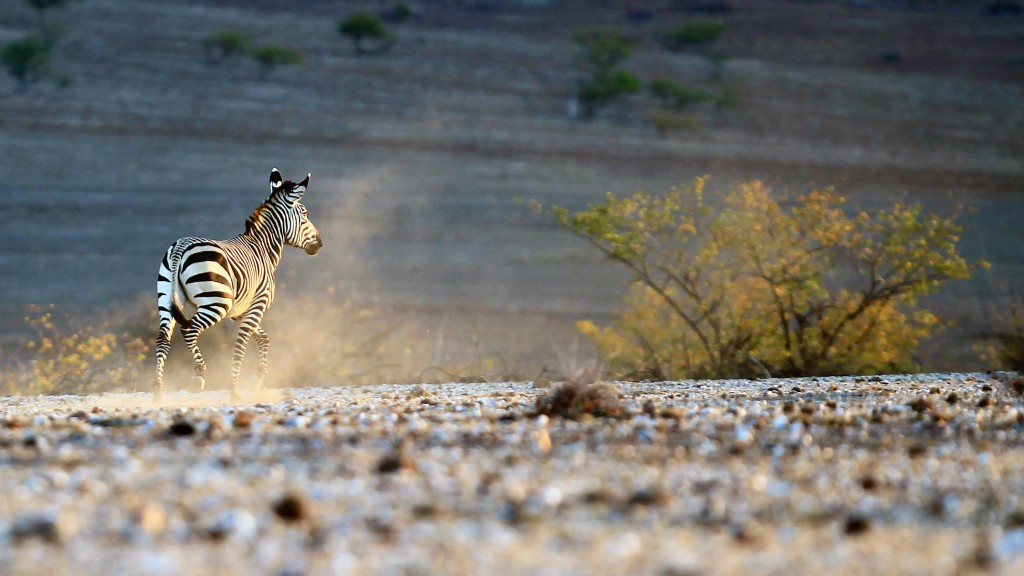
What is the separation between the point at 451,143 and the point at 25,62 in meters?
15.8

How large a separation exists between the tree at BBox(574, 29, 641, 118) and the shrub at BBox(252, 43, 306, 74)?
37.1 feet

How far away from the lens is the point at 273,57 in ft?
181

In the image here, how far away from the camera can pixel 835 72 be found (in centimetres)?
6381

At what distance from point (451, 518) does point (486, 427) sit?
9.57 feet

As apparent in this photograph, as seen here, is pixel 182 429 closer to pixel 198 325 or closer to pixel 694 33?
pixel 198 325

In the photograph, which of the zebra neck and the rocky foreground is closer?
the rocky foreground

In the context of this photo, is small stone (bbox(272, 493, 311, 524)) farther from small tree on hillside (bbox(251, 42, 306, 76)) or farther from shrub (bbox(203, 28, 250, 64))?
shrub (bbox(203, 28, 250, 64))

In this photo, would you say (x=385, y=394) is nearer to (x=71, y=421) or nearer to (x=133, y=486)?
(x=71, y=421)

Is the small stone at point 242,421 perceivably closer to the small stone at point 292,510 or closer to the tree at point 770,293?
the small stone at point 292,510

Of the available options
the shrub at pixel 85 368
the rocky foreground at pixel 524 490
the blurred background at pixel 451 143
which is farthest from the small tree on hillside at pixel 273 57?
the rocky foreground at pixel 524 490

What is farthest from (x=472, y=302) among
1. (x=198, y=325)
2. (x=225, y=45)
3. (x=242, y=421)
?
(x=225, y=45)

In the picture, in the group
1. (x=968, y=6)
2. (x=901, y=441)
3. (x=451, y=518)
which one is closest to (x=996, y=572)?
(x=451, y=518)

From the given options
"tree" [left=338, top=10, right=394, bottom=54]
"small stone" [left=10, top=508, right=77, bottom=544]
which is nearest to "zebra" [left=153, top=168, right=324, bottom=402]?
"small stone" [left=10, top=508, right=77, bottom=544]

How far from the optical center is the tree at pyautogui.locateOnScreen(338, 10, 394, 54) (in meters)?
60.7
